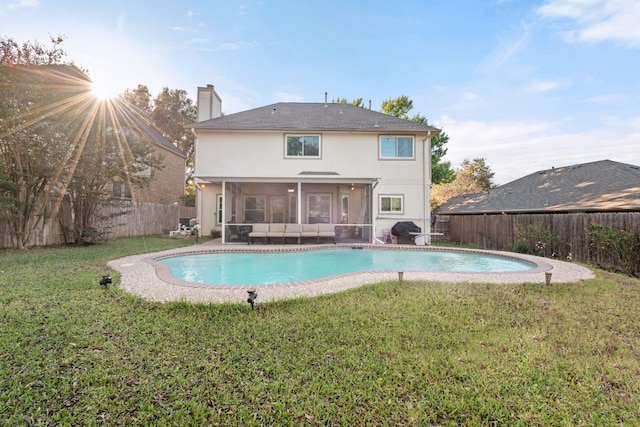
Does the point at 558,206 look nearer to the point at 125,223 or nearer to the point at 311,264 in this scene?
the point at 311,264

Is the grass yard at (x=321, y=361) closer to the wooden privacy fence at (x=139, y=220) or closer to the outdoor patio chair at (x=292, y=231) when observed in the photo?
the outdoor patio chair at (x=292, y=231)

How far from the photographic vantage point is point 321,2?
11.9 meters

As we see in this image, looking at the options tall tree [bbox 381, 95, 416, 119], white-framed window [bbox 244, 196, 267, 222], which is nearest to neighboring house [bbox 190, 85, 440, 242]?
white-framed window [bbox 244, 196, 267, 222]

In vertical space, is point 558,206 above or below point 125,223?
above

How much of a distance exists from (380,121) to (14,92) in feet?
48.6

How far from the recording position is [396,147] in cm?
1522

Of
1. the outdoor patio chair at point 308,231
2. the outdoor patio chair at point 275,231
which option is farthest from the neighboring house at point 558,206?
the outdoor patio chair at point 275,231

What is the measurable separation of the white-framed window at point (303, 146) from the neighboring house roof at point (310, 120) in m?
0.54

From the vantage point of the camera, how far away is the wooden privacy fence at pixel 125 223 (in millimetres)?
10664

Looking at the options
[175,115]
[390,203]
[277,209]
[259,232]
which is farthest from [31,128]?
[175,115]

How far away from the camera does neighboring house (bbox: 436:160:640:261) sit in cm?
973

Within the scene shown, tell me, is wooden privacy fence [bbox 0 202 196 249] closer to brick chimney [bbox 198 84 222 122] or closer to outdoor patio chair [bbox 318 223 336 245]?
brick chimney [bbox 198 84 222 122]

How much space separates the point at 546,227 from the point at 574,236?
40.6 inches

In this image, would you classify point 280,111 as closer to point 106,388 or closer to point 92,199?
point 92,199
